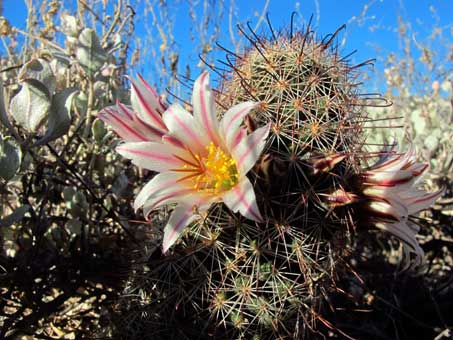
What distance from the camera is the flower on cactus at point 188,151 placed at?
1.13 m

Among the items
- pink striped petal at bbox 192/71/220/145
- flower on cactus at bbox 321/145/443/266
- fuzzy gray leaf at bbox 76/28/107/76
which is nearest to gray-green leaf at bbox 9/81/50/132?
fuzzy gray leaf at bbox 76/28/107/76

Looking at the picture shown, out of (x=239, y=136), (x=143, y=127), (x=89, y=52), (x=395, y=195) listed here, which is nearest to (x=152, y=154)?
(x=143, y=127)

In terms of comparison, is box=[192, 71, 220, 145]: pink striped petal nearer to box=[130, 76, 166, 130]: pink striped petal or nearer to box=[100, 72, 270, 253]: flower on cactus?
box=[100, 72, 270, 253]: flower on cactus

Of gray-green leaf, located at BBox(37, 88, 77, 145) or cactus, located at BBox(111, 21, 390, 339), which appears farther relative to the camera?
gray-green leaf, located at BBox(37, 88, 77, 145)

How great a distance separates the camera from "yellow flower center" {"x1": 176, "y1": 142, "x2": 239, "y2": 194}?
4.12 feet

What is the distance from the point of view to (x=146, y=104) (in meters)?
1.29

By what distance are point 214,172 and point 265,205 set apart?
0.14 metres

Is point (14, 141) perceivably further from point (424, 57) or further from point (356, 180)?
point (424, 57)

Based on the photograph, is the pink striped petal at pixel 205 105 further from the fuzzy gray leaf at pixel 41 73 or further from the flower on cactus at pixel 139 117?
the fuzzy gray leaf at pixel 41 73

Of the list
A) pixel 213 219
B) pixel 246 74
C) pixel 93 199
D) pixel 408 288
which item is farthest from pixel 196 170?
pixel 408 288

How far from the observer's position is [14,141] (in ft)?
4.79

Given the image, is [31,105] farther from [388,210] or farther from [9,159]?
[388,210]

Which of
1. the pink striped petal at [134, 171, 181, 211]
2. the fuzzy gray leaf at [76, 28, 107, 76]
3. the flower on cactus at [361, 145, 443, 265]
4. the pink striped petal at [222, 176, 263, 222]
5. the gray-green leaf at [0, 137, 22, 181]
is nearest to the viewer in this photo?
the pink striped petal at [222, 176, 263, 222]

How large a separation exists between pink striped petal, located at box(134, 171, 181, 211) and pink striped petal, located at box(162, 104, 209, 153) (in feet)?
0.29
